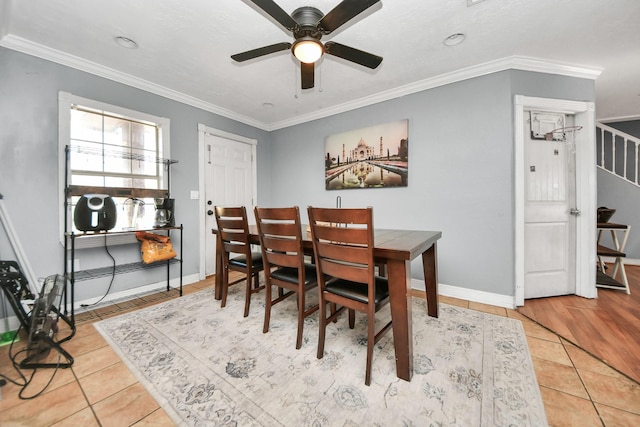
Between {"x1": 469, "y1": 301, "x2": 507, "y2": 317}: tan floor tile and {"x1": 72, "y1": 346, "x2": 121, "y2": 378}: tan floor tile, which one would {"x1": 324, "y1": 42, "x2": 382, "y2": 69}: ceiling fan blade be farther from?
{"x1": 72, "y1": 346, "x2": 121, "y2": 378}: tan floor tile

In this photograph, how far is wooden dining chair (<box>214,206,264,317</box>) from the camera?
7.13 ft

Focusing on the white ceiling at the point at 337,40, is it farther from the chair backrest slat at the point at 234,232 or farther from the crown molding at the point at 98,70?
the chair backrest slat at the point at 234,232

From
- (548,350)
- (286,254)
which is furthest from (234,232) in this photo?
(548,350)

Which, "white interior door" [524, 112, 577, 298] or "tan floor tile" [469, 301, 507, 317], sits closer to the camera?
"tan floor tile" [469, 301, 507, 317]

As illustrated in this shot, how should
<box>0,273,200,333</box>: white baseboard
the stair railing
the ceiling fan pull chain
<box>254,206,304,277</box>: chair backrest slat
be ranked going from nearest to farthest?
<box>254,206,304,277</box>: chair backrest slat → <box>0,273,200,333</box>: white baseboard → the ceiling fan pull chain → the stair railing

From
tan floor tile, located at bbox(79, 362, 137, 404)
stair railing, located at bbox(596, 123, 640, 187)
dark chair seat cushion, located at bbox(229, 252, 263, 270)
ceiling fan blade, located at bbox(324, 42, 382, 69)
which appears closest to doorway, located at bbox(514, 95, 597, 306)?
ceiling fan blade, located at bbox(324, 42, 382, 69)

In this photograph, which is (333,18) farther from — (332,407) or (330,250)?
(332,407)

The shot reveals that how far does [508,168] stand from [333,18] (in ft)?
7.28

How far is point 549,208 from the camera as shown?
8.80 ft

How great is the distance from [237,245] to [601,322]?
10.8 feet

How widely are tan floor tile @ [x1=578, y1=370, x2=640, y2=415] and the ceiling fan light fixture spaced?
2656mm

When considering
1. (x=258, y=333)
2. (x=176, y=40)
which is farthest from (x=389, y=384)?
(x=176, y=40)

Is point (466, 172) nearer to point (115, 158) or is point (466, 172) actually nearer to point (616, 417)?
point (616, 417)

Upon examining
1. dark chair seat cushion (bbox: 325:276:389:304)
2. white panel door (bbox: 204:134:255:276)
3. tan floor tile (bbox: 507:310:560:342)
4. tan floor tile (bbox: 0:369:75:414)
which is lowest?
tan floor tile (bbox: 0:369:75:414)
